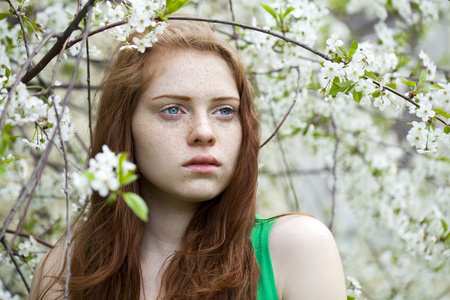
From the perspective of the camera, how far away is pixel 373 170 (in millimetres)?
2580

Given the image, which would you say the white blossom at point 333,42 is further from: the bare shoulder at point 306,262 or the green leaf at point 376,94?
the bare shoulder at point 306,262

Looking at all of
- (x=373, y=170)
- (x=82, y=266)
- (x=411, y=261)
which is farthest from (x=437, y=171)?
(x=82, y=266)

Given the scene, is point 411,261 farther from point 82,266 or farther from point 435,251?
point 82,266

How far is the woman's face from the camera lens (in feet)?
4.27

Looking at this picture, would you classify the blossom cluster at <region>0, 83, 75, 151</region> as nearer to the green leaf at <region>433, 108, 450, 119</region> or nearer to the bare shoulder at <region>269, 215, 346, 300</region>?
the bare shoulder at <region>269, 215, 346, 300</region>

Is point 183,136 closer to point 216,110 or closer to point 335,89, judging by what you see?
point 216,110

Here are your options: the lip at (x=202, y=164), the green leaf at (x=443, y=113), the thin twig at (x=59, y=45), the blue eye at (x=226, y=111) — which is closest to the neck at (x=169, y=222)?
the lip at (x=202, y=164)

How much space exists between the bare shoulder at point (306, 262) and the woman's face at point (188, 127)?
232 millimetres

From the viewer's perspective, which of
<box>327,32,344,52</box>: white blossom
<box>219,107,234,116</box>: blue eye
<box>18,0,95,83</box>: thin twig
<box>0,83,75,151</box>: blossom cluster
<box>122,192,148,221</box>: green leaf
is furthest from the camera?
<box>219,107,234,116</box>: blue eye

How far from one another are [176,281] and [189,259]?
70 millimetres

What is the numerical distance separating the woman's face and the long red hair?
44mm

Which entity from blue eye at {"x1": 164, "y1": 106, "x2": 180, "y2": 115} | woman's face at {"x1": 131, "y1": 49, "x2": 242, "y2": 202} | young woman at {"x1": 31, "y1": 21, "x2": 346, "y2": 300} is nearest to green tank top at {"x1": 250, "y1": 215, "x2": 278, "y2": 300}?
young woman at {"x1": 31, "y1": 21, "x2": 346, "y2": 300}

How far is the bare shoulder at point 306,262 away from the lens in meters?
1.27

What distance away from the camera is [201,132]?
129 cm
